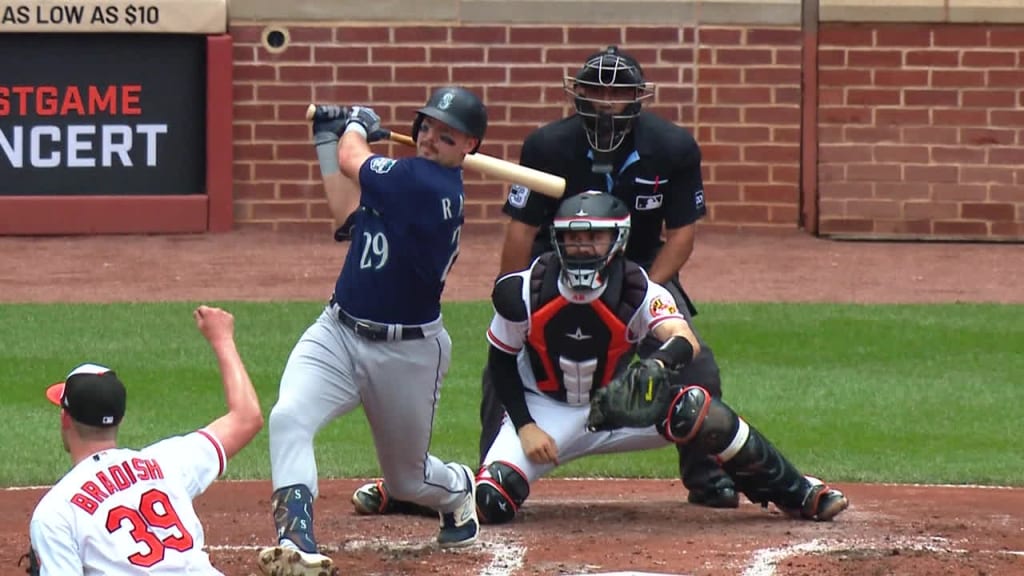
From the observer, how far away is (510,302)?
7453mm

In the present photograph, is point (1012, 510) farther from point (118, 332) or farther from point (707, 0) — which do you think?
point (707, 0)

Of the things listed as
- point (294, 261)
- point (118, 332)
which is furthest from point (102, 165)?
point (118, 332)

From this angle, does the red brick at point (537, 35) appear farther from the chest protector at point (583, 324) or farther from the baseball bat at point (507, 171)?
the baseball bat at point (507, 171)

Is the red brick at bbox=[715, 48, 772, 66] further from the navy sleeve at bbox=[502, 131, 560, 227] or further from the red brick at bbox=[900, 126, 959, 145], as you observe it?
the navy sleeve at bbox=[502, 131, 560, 227]

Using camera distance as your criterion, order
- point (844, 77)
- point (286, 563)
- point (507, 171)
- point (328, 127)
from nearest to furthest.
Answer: point (286, 563), point (507, 171), point (328, 127), point (844, 77)

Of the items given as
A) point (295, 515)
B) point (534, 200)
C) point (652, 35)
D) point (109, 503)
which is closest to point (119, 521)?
point (109, 503)

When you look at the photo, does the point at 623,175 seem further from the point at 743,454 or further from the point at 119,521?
the point at 119,521

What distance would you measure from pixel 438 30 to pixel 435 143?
10622mm

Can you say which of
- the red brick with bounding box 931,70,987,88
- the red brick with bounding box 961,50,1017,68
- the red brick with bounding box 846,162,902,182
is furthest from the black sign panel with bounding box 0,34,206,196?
the red brick with bounding box 961,50,1017,68

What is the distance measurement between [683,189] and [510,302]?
4.53 ft

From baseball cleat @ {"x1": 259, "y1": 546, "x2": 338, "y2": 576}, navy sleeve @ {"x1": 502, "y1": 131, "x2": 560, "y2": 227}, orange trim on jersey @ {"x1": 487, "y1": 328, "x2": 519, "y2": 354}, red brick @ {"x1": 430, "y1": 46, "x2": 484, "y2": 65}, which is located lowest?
baseball cleat @ {"x1": 259, "y1": 546, "x2": 338, "y2": 576}

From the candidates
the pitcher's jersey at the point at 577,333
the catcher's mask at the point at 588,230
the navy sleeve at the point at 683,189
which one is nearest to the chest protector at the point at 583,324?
Answer: the pitcher's jersey at the point at 577,333

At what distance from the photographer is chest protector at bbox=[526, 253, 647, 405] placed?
7469 millimetres

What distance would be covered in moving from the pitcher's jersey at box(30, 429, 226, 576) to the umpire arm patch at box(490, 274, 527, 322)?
2799mm
